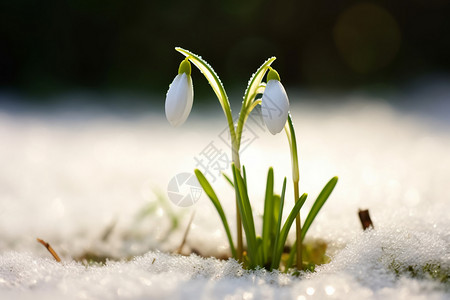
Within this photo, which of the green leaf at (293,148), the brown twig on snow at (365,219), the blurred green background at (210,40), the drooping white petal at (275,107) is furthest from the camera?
the blurred green background at (210,40)

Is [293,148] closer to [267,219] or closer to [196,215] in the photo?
[267,219]

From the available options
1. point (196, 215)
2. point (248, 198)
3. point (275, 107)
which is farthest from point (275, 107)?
point (196, 215)

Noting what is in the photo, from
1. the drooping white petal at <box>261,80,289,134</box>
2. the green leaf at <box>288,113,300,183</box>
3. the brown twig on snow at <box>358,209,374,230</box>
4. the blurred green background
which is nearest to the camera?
the drooping white petal at <box>261,80,289,134</box>

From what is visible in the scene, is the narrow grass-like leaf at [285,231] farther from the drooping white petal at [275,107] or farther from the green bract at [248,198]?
the drooping white petal at [275,107]

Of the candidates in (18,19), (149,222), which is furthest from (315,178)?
(18,19)

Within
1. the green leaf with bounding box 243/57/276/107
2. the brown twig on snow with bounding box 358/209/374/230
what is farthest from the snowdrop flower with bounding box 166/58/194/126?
the brown twig on snow with bounding box 358/209/374/230

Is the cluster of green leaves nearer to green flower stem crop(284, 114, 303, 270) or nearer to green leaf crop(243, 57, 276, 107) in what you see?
green flower stem crop(284, 114, 303, 270)

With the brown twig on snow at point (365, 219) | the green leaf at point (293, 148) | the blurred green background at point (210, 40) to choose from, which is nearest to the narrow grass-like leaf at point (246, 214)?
the green leaf at point (293, 148)
